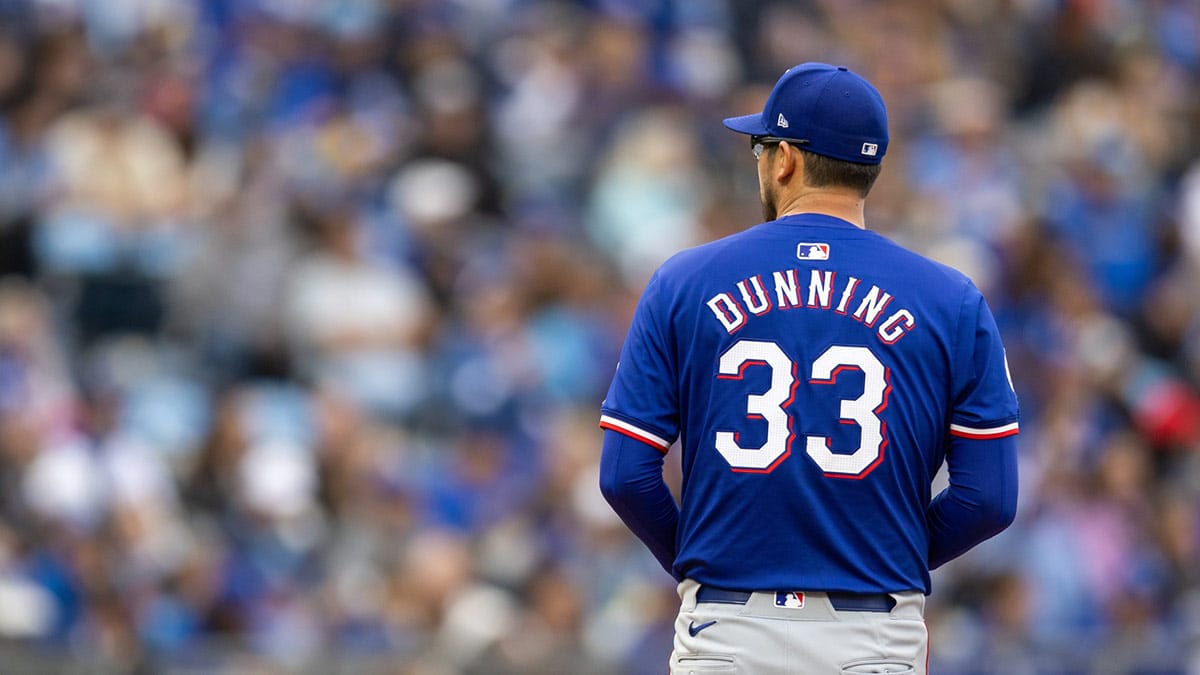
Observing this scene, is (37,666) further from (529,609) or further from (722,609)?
(722,609)

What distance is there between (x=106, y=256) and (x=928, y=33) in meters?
6.48

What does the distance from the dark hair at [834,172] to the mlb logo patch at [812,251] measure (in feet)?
0.52

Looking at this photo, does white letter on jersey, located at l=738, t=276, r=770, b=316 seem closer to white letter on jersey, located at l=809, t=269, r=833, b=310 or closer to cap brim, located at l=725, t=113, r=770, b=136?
white letter on jersey, located at l=809, t=269, r=833, b=310

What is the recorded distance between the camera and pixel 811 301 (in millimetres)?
3811

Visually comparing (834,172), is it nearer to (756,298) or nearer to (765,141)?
(765,141)

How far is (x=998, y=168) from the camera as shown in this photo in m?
12.2

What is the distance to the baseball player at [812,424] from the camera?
3.77 metres

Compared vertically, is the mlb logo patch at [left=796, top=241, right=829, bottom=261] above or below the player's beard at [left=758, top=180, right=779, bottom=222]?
below

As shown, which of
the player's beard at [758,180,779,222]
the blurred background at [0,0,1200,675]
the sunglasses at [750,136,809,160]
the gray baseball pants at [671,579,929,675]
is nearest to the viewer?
the gray baseball pants at [671,579,929,675]

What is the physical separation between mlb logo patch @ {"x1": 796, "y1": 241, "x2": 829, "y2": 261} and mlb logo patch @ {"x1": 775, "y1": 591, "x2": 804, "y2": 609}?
2.29 ft

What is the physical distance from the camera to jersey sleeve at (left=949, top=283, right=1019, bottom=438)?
3828mm

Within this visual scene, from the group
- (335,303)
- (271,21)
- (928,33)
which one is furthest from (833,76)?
(928,33)

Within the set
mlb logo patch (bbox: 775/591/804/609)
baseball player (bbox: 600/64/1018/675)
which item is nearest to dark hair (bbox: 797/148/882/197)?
baseball player (bbox: 600/64/1018/675)

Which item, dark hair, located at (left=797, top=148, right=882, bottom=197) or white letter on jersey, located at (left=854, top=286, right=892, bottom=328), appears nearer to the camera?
white letter on jersey, located at (left=854, top=286, right=892, bottom=328)
